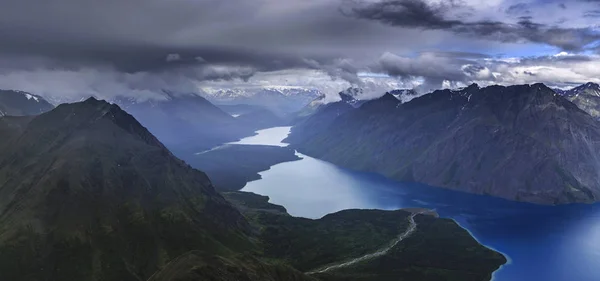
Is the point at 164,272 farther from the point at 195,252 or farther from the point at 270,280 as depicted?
the point at 270,280

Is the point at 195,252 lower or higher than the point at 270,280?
higher

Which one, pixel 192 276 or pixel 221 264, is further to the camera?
pixel 221 264

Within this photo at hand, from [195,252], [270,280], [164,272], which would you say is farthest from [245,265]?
[164,272]

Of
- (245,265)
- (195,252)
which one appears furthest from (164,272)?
(245,265)

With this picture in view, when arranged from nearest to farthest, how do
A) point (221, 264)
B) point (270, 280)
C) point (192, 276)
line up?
point (192, 276)
point (221, 264)
point (270, 280)

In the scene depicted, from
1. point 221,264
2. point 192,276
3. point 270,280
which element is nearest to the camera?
point 192,276

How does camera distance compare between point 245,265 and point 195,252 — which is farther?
point 245,265

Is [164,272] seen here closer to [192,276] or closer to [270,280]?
[192,276]

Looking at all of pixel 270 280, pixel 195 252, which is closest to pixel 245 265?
pixel 270 280

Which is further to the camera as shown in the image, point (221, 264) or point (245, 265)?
point (245, 265)
